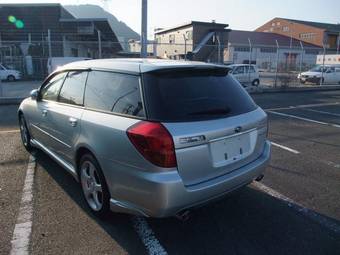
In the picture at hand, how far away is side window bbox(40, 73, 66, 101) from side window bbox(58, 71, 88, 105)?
0.17 meters

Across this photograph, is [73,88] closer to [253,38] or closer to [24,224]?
[24,224]

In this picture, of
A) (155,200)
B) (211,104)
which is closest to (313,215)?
(211,104)

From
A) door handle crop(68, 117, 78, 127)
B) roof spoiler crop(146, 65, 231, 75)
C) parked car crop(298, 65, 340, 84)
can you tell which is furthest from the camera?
parked car crop(298, 65, 340, 84)

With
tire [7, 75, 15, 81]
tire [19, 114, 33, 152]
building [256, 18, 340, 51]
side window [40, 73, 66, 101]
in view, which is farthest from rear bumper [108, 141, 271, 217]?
building [256, 18, 340, 51]

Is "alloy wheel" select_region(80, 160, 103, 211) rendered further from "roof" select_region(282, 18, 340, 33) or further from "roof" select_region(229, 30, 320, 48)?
"roof" select_region(282, 18, 340, 33)

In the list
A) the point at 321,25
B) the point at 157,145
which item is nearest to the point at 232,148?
the point at 157,145

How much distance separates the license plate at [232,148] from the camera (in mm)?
2934

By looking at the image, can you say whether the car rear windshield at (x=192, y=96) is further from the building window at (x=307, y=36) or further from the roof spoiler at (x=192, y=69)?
the building window at (x=307, y=36)

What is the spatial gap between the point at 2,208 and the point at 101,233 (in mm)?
1338

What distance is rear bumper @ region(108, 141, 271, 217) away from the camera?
2639mm

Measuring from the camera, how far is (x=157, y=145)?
2652 millimetres

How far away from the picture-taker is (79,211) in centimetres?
361

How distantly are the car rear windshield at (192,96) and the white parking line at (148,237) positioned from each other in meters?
1.19

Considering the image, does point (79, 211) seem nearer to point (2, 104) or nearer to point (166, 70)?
point (166, 70)
